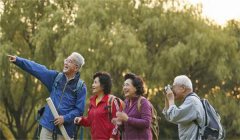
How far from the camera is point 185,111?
6113 mm

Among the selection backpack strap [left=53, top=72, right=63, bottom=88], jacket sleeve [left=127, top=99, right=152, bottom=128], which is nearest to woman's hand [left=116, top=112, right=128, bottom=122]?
jacket sleeve [left=127, top=99, right=152, bottom=128]

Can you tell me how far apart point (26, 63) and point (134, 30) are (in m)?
20.1

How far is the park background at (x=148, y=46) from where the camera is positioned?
84.2ft

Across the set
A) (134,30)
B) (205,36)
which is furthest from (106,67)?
(205,36)

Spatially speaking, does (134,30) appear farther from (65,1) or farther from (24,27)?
(24,27)

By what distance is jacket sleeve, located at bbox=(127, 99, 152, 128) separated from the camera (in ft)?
22.0

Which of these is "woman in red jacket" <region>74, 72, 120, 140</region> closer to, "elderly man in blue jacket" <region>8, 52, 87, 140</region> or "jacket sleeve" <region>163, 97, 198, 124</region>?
"elderly man in blue jacket" <region>8, 52, 87, 140</region>

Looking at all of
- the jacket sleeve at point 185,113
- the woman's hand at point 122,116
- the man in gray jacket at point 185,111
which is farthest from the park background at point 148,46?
the jacket sleeve at point 185,113

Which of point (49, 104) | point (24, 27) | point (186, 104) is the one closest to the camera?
point (186, 104)

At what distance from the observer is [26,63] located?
22.3ft

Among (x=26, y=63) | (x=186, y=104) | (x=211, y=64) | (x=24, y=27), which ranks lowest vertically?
(x=186, y=104)

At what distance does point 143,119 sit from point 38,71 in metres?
1.29

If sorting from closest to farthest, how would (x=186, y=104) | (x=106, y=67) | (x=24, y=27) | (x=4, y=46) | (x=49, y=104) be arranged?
(x=186, y=104) → (x=49, y=104) → (x=106, y=67) → (x=4, y=46) → (x=24, y=27)

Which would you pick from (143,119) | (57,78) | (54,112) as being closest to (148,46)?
(57,78)
